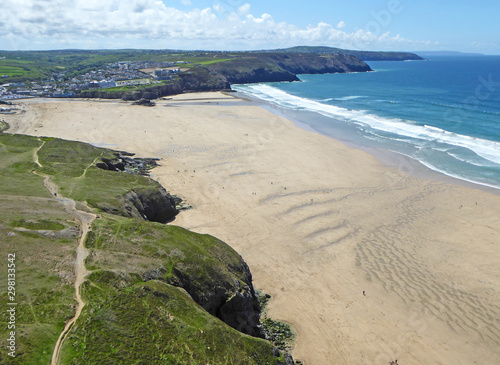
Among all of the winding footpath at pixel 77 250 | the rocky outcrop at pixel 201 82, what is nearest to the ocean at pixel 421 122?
the rocky outcrop at pixel 201 82

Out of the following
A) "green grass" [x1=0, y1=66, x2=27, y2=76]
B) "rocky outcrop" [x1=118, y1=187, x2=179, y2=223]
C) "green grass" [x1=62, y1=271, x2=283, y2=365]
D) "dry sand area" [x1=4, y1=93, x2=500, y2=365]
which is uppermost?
"green grass" [x1=0, y1=66, x2=27, y2=76]

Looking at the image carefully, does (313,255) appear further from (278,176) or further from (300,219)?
(278,176)

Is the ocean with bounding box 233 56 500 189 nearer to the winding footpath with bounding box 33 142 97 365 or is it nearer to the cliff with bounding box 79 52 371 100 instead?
the cliff with bounding box 79 52 371 100

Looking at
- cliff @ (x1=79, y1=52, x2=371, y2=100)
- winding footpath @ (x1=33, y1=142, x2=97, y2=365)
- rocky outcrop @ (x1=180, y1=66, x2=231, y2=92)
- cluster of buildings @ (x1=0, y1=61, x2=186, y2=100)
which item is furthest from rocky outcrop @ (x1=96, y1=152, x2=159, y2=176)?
rocky outcrop @ (x1=180, y1=66, x2=231, y2=92)

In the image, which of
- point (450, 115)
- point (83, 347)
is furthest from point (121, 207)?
point (450, 115)

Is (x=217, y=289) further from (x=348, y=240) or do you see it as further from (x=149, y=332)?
(x=348, y=240)

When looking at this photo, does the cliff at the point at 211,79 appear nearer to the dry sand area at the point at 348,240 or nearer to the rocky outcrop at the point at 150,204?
the dry sand area at the point at 348,240
